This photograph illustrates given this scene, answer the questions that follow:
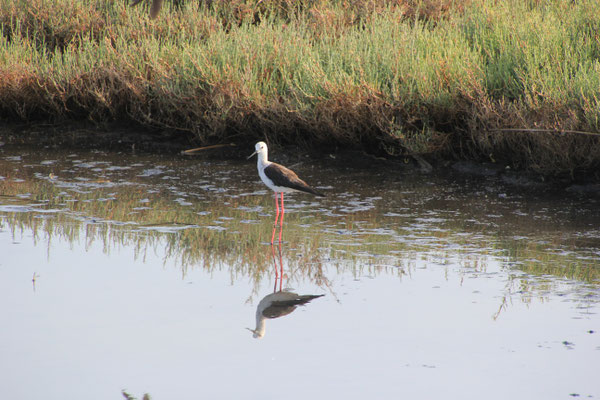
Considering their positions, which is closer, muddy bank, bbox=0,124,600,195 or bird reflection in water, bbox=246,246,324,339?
bird reflection in water, bbox=246,246,324,339

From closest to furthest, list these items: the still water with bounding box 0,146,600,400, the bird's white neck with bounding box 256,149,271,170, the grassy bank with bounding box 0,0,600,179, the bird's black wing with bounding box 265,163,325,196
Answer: the still water with bounding box 0,146,600,400
the bird's black wing with bounding box 265,163,325,196
the bird's white neck with bounding box 256,149,271,170
the grassy bank with bounding box 0,0,600,179

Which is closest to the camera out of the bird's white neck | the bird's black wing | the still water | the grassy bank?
the still water

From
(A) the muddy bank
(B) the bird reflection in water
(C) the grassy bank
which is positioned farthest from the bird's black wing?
(A) the muddy bank

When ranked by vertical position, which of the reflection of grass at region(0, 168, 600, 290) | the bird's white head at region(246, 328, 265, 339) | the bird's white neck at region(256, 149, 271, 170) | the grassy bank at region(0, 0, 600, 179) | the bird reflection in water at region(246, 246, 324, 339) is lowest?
the bird's white head at region(246, 328, 265, 339)

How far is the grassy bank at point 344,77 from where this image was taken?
8883mm

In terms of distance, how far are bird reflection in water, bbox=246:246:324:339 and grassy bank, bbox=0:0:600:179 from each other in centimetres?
354

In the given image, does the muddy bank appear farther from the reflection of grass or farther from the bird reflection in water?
the bird reflection in water

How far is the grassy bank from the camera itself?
29.1 feet

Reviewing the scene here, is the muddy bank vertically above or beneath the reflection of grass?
above

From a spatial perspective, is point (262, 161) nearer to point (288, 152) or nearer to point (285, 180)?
point (285, 180)

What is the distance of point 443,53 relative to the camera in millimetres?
10352

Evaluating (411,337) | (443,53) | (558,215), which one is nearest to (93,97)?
(443,53)

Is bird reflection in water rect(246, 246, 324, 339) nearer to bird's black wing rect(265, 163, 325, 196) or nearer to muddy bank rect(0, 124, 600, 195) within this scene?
bird's black wing rect(265, 163, 325, 196)

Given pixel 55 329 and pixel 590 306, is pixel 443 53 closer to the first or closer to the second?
pixel 590 306
